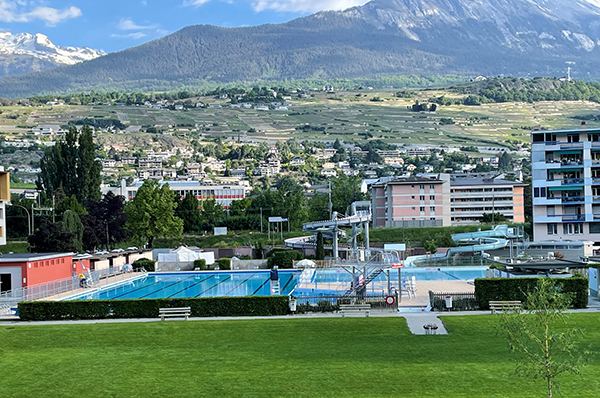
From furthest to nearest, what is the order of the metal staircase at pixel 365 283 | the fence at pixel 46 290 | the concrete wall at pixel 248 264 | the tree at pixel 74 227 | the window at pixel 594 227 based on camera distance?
the window at pixel 594 227, the tree at pixel 74 227, the concrete wall at pixel 248 264, the fence at pixel 46 290, the metal staircase at pixel 365 283

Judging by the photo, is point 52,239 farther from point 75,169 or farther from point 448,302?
point 448,302

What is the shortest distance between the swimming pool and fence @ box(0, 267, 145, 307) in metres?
1.26

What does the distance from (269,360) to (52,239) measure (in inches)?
1513

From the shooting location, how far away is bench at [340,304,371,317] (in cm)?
3118

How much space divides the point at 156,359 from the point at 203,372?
2.57 m

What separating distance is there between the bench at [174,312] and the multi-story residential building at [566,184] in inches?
1535

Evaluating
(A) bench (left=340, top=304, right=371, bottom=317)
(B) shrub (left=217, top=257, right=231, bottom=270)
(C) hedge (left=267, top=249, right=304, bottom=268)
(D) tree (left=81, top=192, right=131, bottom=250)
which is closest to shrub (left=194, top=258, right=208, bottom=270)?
(B) shrub (left=217, top=257, right=231, bottom=270)

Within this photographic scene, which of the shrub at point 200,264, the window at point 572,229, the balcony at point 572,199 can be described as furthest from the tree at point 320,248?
the window at point 572,229

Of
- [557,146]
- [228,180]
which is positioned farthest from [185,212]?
[228,180]

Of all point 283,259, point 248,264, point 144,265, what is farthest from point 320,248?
point 144,265

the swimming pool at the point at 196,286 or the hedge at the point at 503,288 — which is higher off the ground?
the hedge at the point at 503,288

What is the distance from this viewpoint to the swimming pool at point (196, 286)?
4494cm

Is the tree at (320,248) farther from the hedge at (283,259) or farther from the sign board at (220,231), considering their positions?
the sign board at (220,231)

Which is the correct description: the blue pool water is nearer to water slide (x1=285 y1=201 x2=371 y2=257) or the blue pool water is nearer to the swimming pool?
water slide (x1=285 y1=201 x2=371 y2=257)
